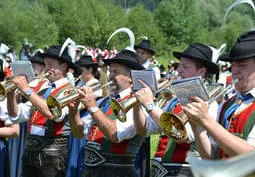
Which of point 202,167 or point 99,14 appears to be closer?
point 202,167

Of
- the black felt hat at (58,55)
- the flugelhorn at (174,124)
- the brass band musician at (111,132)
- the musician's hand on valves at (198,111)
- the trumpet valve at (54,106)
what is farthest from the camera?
the black felt hat at (58,55)

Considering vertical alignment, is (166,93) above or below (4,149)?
above

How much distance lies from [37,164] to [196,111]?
9.87 feet

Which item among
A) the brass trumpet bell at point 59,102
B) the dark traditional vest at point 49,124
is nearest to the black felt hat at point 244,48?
the brass trumpet bell at point 59,102

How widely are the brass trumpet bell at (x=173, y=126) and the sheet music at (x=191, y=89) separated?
0.60 ft

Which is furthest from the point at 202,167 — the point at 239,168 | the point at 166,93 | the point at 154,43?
the point at 154,43

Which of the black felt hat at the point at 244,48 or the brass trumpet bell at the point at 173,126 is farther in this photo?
the brass trumpet bell at the point at 173,126

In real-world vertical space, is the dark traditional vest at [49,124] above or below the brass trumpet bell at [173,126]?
below

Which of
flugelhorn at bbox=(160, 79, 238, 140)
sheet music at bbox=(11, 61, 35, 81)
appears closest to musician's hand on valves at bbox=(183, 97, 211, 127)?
flugelhorn at bbox=(160, 79, 238, 140)

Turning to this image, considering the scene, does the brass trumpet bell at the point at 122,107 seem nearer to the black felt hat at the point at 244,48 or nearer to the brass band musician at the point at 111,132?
the brass band musician at the point at 111,132

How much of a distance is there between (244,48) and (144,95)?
106 cm

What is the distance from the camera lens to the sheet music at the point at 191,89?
3.35 metres

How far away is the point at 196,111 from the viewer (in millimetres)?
3109

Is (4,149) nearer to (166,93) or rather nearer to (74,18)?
(166,93)
